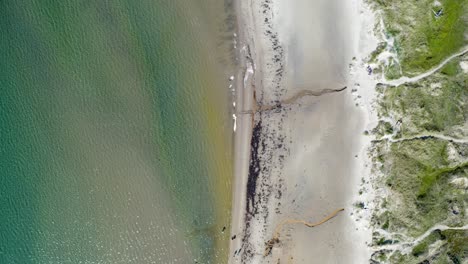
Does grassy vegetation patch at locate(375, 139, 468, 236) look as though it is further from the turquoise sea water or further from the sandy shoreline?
the turquoise sea water

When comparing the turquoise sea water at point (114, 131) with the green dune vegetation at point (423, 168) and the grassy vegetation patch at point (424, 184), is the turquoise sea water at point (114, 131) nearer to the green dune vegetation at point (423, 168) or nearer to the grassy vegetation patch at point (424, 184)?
the green dune vegetation at point (423, 168)

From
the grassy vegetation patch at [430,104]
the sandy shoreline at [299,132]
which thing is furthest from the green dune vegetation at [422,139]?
the sandy shoreline at [299,132]

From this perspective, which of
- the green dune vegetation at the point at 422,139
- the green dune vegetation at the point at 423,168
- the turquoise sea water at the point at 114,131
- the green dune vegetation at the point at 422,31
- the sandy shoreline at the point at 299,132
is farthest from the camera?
the turquoise sea water at the point at 114,131

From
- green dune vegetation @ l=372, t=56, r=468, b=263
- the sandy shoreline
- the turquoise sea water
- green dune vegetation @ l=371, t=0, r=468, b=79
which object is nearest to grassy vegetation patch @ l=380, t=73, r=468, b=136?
green dune vegetation @ l=372, t=56, r=468, b=263

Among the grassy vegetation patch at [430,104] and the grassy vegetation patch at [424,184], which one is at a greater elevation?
the grassy vegetation patch at [430,104]

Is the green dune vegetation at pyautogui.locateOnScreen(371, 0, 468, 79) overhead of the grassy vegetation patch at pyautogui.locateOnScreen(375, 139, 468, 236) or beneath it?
overhead

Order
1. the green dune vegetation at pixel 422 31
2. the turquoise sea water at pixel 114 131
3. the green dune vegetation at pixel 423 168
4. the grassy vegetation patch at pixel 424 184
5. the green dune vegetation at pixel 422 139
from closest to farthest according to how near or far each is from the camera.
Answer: the green dune vegetation at pixel 422 31 < the green dune vegetation at pixel 422 139 < the green dune vegetation at pixel 423 168 < the grassy vegetation patch at pixel 424 184 < the turquoise sea water at pixel 114 131

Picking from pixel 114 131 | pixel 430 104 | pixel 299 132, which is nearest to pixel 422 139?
pixel 430 104
